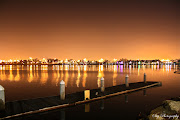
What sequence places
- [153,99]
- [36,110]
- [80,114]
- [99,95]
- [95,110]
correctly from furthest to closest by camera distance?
1. [153,99]
2. [99,95]
3. [95,110]
4. [80,114]
5. [36,110]

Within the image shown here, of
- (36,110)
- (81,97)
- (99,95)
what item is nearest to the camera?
(36,110)

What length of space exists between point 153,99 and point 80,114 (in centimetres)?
1012

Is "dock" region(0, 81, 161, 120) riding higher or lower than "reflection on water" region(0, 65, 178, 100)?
higher

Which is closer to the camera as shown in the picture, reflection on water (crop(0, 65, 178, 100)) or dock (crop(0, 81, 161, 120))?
dock (crop(0, 81, 161, 120))

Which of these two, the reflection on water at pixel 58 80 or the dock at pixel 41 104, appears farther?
the reflection on water at pixel 58 80

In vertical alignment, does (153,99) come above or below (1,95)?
below

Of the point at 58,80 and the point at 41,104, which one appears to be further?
the point at 58,80

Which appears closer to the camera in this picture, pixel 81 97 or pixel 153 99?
pixel 81 97

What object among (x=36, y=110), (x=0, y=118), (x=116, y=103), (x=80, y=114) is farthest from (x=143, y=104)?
(x=0, y=118)

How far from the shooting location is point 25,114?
1229 centimetres

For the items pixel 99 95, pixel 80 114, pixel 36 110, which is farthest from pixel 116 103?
pixel 36 110

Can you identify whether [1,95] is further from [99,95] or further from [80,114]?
[99,95]

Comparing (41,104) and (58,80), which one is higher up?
(41,104)

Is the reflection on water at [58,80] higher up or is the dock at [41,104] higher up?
the dock at [41,104]
